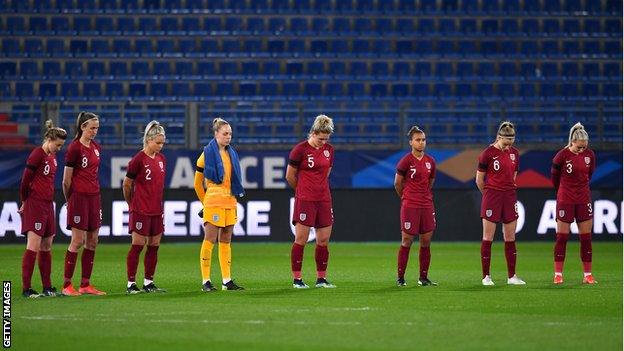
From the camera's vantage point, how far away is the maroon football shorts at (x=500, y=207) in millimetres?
14023

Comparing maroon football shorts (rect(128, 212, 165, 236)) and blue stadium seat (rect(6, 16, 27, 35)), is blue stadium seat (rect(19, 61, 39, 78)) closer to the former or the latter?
blue stadium seat (rect(6, 16, 27, 35))

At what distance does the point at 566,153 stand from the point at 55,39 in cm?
1888

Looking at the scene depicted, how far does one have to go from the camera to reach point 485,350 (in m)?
8.30

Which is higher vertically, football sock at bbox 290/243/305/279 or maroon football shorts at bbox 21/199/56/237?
maroon football shorts at bbox 21/199/56/237

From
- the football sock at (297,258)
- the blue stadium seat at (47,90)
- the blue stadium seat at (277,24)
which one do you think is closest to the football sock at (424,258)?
the football sock at (297,258)

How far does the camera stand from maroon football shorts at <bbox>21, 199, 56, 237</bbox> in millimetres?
12281

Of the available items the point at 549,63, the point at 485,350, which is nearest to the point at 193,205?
the point at 549,63

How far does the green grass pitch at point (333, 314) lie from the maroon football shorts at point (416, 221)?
2.33ft

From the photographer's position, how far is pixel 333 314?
10461 mm

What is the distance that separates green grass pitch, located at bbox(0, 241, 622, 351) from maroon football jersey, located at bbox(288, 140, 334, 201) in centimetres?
112

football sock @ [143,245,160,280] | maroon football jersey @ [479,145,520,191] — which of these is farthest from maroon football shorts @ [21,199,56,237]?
maroon football jersey @ [479,145,520,191]

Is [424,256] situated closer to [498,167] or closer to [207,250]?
[498,167]

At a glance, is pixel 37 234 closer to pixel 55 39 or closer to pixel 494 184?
pixel 494 184

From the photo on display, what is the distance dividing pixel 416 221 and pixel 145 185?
3.21 metres
